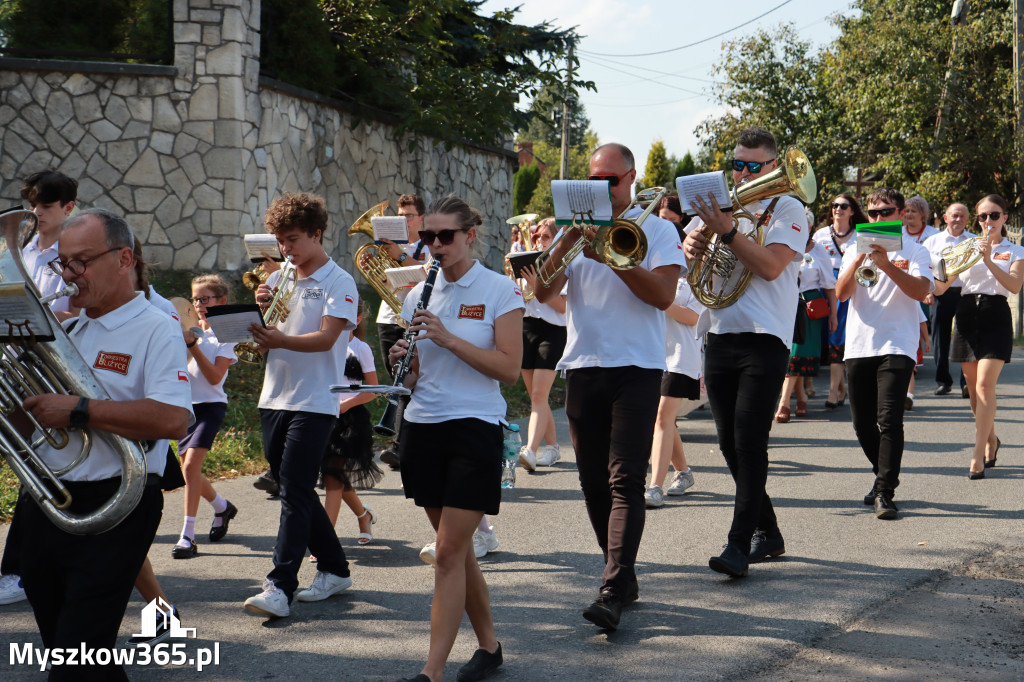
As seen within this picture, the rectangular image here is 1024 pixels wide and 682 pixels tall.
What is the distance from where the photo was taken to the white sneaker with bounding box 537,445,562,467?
8.34 m

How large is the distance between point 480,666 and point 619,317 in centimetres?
163

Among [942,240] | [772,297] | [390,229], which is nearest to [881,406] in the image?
[772,297]

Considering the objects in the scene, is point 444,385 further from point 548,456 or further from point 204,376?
point 548,456

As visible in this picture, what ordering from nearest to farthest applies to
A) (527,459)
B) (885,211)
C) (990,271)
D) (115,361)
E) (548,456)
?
(115,361) → (885,211) → (527,459) → (990,271) → (548,456)

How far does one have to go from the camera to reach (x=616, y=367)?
15.3 ft

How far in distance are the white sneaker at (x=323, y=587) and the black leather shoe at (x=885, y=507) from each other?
11.1 ft

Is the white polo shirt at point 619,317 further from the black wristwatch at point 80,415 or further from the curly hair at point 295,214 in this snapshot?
the black wristwatch at point 80,415

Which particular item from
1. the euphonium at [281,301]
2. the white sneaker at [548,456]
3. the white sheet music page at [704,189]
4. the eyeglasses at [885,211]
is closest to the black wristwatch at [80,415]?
the euphonium at [281,301]

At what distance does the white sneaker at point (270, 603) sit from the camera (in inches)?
183

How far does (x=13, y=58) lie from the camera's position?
1220 cm

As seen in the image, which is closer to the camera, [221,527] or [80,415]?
[80,415]

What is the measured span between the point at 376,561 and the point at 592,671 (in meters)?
1.96

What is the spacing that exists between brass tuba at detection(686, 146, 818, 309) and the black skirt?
3306mm

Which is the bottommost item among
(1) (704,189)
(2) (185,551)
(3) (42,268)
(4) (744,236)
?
(2) (185,551)
